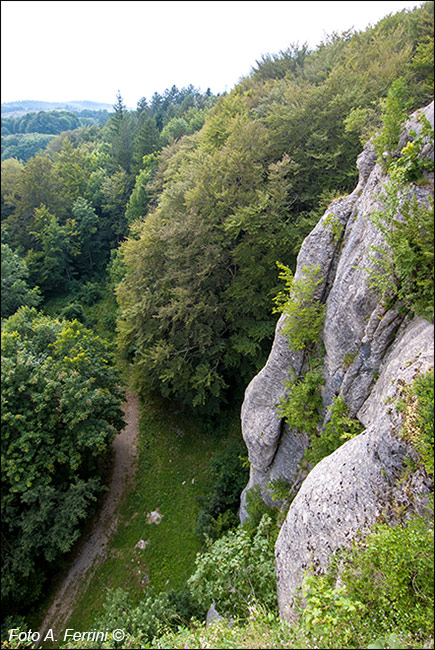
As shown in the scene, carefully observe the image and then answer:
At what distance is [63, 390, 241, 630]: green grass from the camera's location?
14.9 meters

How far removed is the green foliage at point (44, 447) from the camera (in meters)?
14.7

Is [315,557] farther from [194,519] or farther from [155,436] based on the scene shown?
[155,436]

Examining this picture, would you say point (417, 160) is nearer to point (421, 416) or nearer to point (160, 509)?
point (421, 416)

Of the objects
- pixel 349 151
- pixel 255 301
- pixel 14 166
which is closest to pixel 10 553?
pixel 255 301

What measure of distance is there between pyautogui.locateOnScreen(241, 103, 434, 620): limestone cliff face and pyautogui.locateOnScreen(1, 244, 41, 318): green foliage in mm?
25482

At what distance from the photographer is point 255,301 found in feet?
57.6

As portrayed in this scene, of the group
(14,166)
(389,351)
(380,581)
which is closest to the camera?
(380,581)

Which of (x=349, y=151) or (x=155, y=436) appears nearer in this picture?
(x=349, y=151)

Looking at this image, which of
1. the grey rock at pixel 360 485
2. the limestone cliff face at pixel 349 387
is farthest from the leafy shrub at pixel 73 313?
the grey rock at pixel 360 485

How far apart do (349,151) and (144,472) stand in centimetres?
2088

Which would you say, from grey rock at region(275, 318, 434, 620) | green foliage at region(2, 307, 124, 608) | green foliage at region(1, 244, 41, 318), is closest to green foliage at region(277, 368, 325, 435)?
grey rock at region(275, 318, 434, 620)

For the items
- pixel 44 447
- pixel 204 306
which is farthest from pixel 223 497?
pixel 204 306

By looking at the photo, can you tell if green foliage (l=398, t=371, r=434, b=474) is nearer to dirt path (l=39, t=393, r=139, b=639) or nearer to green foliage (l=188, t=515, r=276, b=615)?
green foliage (l=188, t=515, r=276, b=615)

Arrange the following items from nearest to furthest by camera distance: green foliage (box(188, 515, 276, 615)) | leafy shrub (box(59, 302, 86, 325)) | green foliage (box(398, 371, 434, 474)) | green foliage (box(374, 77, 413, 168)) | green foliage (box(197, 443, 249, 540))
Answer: green foliage (box(398, 371, 434, 474)) < green foliage (box(374, 77, 413, 168)) < green foliage (box(188, 515, 276, 615)) < green foliage (box(197, 443, 249, 540)) < leafy shrub (box(59, 302, 86, 325))
